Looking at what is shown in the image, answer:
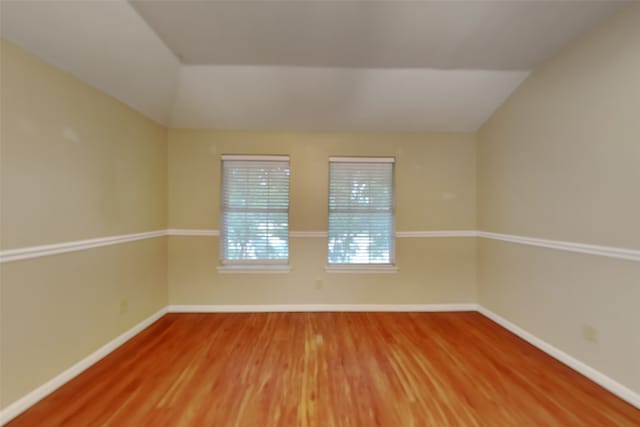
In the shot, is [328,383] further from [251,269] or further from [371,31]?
[371,31]

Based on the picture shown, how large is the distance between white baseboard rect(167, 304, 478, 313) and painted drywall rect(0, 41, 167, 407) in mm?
550

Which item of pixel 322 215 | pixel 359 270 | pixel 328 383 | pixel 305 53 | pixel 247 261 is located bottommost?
pixel 328 383

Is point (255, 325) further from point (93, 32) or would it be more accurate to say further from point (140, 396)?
point (93, 32)

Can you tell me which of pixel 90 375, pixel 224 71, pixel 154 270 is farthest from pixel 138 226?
pixel 224 71

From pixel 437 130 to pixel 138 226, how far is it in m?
3.50

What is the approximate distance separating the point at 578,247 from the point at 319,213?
91.3 inches

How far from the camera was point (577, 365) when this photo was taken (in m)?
1.95

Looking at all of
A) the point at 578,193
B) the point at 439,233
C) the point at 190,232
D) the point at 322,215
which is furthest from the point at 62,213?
the point at 578,193

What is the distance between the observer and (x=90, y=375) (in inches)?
73.7

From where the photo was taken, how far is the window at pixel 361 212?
10.3 ft

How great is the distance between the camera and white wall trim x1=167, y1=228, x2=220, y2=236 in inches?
118

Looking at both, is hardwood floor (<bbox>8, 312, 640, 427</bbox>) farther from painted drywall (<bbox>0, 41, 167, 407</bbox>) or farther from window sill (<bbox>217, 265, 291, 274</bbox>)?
window sill (<bbox>217, 265, 291, 274</bbox>)

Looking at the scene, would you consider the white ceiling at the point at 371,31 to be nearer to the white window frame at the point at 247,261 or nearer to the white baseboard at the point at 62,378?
the white window frame at the point at 247,261

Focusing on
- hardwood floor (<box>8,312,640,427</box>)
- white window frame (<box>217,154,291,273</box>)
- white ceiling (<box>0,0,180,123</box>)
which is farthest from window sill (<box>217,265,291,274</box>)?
white ceiling (<box>0,0,180,123</box>)
